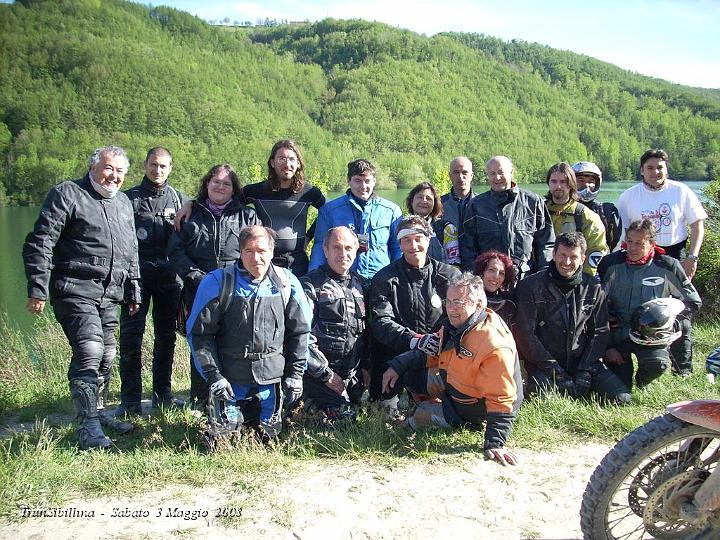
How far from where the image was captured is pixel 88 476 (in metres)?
3.39

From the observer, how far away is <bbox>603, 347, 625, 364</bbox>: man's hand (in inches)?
191

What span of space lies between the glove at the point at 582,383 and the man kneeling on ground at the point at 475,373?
36.6 inches

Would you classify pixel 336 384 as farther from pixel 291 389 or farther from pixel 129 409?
pixel 129 409

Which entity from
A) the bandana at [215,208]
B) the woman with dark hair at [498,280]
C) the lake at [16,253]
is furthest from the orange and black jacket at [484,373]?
the lake at [16,253]

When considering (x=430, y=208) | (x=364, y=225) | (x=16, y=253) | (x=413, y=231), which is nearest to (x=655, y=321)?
(x=413, y=231)

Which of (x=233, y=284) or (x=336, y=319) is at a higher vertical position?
(x=233, y=284)

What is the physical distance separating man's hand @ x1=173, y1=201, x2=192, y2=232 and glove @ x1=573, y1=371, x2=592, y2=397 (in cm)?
337

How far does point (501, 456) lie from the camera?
3617mm

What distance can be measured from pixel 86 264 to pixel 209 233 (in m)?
0.93

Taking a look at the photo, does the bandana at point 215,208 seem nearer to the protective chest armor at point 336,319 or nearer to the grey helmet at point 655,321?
the protective chest armor at point 336,319

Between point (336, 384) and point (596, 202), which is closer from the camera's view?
point (336, 384)

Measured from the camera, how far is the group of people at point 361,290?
386 centimetres

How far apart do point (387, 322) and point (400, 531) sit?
1.81m

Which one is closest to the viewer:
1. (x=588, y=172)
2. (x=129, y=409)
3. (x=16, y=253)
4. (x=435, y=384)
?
(x=435, y=384)
